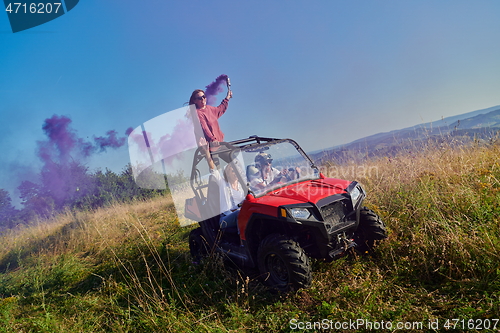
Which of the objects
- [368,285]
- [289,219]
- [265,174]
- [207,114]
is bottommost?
[368,285]

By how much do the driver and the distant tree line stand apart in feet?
34.3

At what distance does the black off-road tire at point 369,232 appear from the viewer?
357 centimetres

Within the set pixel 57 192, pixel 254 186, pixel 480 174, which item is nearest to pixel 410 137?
pixel 480 174

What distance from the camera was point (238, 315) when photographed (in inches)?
116

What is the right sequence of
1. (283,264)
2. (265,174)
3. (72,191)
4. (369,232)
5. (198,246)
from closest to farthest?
(283,264)
(369,232)
(265,174)
(198,246)
(72,191)

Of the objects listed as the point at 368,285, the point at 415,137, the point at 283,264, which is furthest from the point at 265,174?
the point at 415,137

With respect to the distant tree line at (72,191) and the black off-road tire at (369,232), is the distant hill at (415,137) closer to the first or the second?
the black off-road tire at (369,232)

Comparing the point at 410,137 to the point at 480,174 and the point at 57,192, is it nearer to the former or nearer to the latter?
the point at 480,174

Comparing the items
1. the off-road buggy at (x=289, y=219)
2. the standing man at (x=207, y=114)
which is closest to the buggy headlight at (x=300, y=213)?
the off-road buggy at (x=289, y=219)

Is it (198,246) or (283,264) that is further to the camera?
(198,246)

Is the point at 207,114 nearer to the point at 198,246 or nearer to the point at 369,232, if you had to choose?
the point at 198,246

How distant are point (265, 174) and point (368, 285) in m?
1.79

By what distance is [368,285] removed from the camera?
3.04m

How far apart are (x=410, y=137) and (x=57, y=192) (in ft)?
56.6
